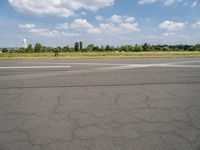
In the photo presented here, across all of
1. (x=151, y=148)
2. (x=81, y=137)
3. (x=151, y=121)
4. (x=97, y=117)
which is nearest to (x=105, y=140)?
(x=81, y=137)

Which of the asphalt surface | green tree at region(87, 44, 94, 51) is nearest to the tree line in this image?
green tree at region(87, 44, 94, 51)

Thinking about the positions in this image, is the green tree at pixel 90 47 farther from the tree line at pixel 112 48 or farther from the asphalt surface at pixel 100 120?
the asphalt surface at pixel 100 120

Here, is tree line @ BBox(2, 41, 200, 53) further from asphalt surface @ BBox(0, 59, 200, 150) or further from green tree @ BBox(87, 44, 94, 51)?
asphalt surface @ BBox(0, 59, 200, 150)

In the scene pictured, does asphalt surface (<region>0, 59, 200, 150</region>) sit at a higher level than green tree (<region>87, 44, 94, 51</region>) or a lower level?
lower

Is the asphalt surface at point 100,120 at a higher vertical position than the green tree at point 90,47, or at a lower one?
lower

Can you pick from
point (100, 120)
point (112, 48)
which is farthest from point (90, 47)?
point (100, 120)

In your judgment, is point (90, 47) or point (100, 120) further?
point (90, 47)

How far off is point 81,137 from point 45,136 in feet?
2.03

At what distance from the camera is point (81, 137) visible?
306 cm

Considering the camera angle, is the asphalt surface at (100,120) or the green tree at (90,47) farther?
the green tree at (90,47)

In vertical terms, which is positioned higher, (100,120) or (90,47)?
(90,47)

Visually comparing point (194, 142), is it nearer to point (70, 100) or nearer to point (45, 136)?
point (45, 136)

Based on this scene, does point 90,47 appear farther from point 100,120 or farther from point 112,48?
point 100,120

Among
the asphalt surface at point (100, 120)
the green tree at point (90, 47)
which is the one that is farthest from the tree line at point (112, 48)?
the asphalt surface at point (100, 120)
